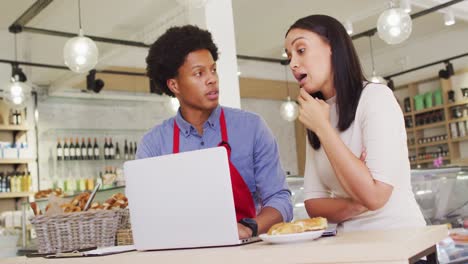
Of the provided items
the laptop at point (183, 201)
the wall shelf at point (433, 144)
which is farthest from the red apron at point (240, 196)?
the wall shelf at point (433, 144)

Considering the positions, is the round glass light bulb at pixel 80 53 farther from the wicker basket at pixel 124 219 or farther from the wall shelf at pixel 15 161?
the wall shelf at pixel 15 161

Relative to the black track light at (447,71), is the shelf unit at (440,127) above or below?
below

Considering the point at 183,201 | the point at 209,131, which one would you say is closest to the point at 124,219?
the point at 209,131

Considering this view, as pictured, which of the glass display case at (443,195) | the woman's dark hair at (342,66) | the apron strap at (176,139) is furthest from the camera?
the glass display case at (443,195)

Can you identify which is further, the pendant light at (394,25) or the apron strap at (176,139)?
the pendant light at (394,25)

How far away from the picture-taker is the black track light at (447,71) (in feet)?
29.0

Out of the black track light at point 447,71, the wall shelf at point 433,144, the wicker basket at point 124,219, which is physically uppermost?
the black track light at point 447,71

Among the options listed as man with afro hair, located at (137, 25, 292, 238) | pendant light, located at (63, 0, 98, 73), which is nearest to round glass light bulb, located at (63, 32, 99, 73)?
pendant light, located at (63, 0, 98, 73)

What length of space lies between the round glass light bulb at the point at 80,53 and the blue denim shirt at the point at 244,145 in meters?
2.62

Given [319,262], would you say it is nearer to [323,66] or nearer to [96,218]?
[323,66]

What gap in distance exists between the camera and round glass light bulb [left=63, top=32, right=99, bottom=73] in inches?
182

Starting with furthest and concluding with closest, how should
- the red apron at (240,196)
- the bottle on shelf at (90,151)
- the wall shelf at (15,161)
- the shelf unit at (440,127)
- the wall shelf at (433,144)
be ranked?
1. the wall shelf at (433,144)
2. the shelf unit at (440,127)
3. the bottle on shelf at (90,151)
4. the wall shelf at (15,161)
5. the red apron at (240,196)

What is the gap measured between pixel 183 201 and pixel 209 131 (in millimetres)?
829

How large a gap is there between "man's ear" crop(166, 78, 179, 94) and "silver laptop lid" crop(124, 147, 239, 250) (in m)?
0.76
